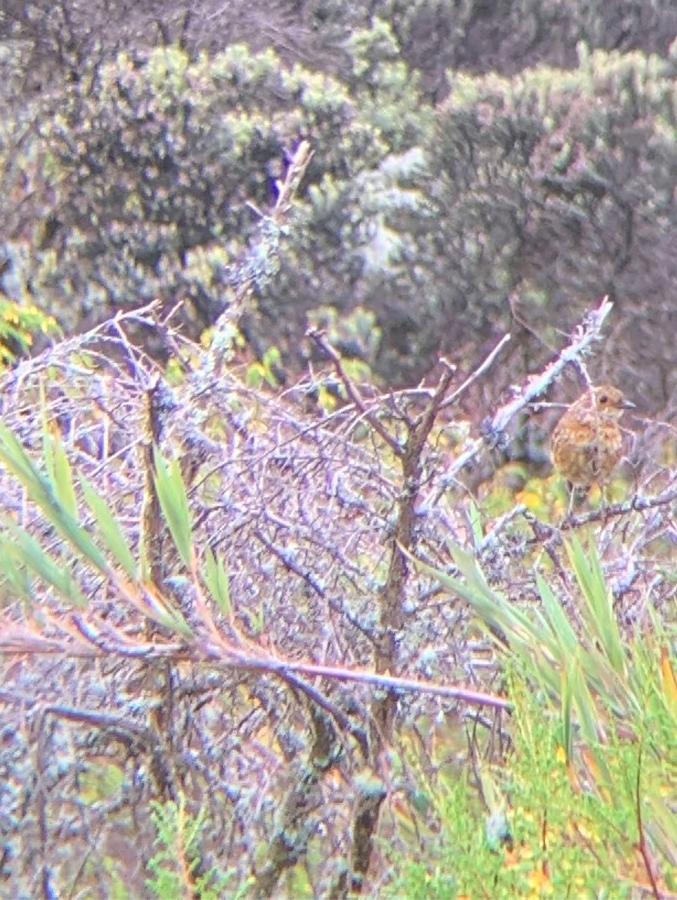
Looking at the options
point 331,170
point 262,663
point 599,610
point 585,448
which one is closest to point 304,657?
point 262,663

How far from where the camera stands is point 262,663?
5.08 feet

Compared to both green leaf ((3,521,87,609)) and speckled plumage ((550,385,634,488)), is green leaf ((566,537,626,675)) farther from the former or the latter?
speckled plumage ((550,385,634,488))

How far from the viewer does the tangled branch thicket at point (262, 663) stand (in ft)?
5.70

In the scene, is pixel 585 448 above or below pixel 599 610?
below

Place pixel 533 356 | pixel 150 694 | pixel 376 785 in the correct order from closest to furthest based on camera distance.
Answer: pixel 376 785, pixel 150 694, pixel 533 356

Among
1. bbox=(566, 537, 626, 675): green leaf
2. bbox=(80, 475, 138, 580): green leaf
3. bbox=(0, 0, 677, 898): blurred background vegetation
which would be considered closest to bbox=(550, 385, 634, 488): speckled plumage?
bbox=(0, 0, 677, 898): blurred background vegetation

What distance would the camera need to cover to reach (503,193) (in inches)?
326

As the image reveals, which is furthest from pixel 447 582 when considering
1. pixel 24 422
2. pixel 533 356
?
pixel 533 356

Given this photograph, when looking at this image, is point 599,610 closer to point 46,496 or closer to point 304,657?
point 304,657

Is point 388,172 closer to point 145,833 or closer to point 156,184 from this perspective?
point 156,184

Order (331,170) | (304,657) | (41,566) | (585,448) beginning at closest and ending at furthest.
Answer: (41,566)
(304,657)
(585,448)
(331,170)

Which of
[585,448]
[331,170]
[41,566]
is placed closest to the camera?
[41,566]

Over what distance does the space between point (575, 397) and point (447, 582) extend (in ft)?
20.2

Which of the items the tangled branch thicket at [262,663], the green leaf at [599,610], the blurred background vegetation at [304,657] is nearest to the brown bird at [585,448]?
the blurred background vegetation at [304,657]
